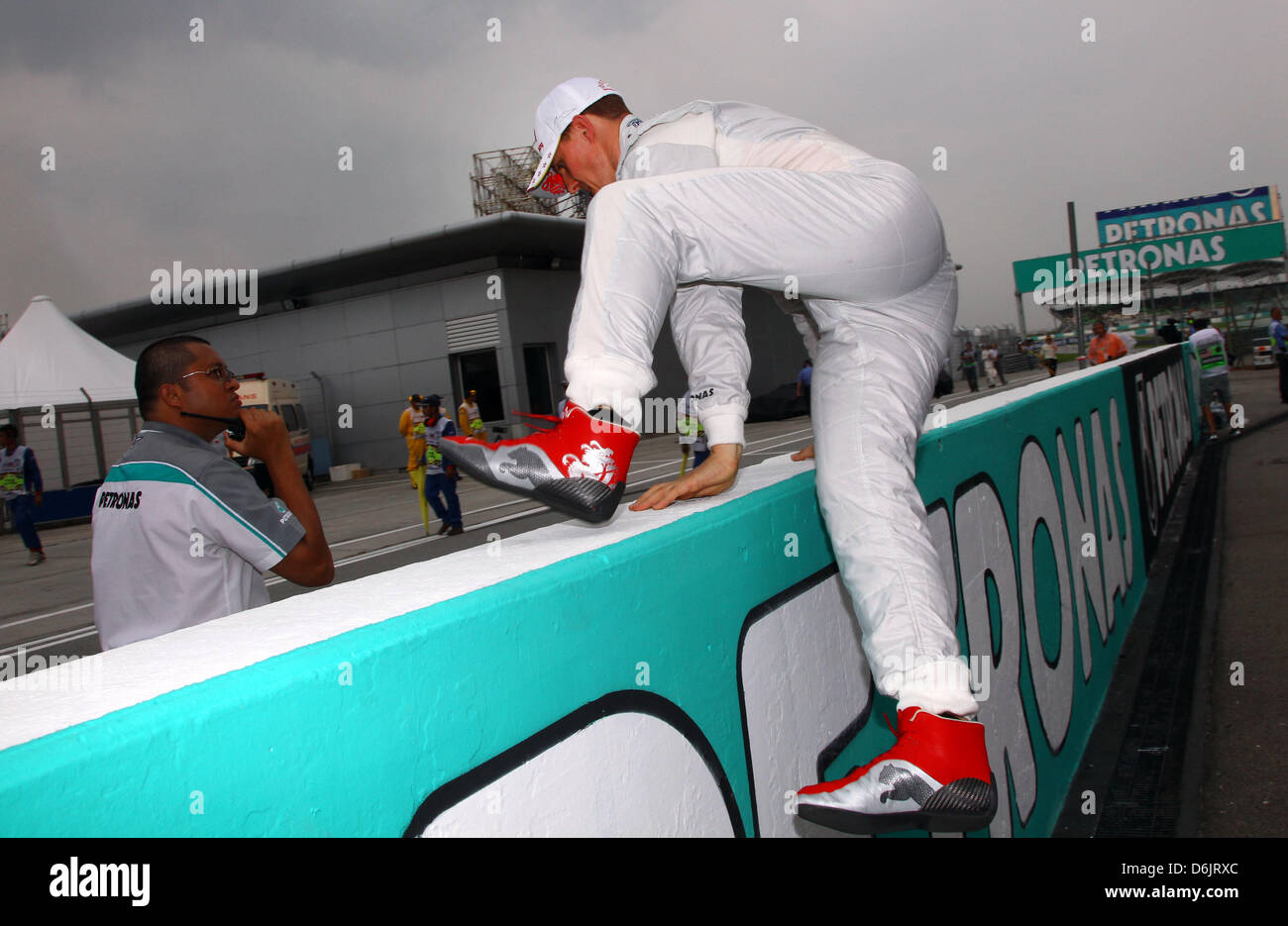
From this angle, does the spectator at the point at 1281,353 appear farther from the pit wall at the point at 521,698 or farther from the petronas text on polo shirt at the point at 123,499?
the petronas text on polo shirt at the point at 123,499

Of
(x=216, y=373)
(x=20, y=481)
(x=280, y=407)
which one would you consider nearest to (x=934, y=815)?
(x=216, y=373)

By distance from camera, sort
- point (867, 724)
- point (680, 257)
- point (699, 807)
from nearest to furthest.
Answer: point (699, 807) → point (680, 257) → point (867, 724)

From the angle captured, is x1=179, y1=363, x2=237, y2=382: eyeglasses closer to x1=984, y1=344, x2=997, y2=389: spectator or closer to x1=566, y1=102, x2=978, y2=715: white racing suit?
x1=566, y1=102, x2=978, y2=715: white racing suit

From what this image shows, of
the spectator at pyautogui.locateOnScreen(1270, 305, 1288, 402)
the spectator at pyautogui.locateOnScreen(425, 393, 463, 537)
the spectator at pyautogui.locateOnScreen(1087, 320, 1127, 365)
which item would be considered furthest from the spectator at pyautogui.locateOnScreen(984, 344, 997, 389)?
the spectator at pyautogui.locateOnScreen(425, 393, 463, 537)

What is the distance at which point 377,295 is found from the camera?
2792 centimetres

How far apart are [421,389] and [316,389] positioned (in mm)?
3866

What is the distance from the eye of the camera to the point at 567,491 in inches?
65.7

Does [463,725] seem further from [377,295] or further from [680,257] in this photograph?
[377,295]

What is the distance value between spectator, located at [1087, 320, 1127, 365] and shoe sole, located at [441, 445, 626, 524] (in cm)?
1190

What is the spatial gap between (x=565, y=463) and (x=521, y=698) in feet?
2.16

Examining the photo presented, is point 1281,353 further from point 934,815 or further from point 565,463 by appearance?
point 565,463

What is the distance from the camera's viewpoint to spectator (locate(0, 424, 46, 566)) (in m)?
13.7

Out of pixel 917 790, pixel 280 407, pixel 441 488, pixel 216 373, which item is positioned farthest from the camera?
pixel 280 407
